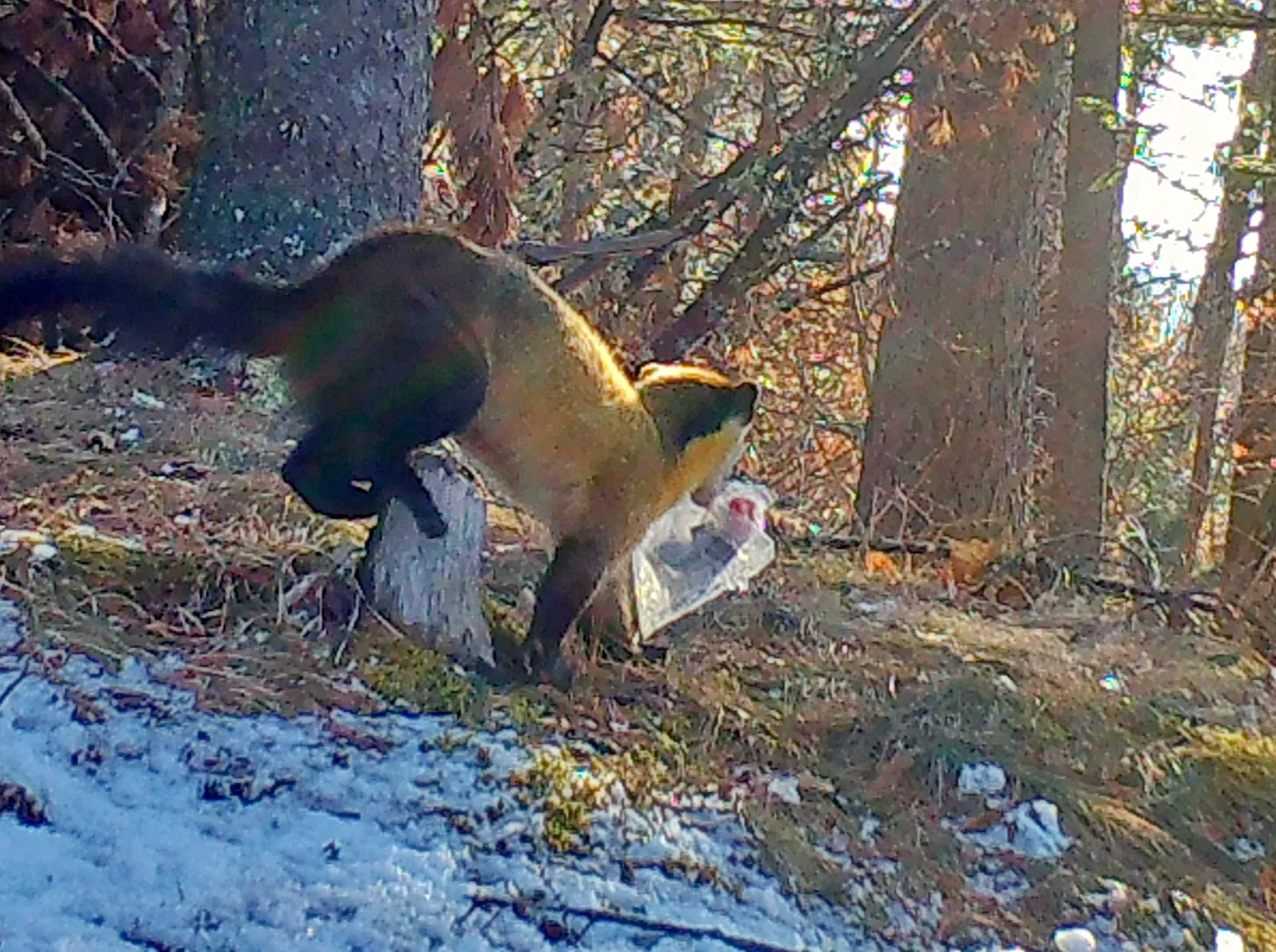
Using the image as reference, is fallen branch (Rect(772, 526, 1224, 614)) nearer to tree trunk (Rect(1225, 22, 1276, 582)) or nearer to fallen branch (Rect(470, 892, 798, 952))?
tree trunk (Rect(1225, 22, 1276, 582))

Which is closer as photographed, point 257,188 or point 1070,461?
point 257,188

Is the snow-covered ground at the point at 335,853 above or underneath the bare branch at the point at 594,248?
underneath

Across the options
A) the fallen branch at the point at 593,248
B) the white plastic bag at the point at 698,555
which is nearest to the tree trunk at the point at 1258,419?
the fallen branch at the point at 593,248

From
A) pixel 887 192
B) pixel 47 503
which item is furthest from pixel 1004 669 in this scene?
pixel 887 192

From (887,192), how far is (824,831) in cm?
587

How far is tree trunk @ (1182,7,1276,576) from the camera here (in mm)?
11922

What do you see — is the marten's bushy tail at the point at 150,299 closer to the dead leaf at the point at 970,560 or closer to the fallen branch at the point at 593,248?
the fallen branch at the point at 593,248

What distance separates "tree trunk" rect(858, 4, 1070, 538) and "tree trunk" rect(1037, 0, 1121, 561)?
1644mm

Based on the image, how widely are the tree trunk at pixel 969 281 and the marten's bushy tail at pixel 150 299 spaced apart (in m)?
3.58

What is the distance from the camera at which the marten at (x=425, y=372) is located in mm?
3438

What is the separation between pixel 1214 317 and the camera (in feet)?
44.1

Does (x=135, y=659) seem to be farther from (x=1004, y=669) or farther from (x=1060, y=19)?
(x=1060, y=19)

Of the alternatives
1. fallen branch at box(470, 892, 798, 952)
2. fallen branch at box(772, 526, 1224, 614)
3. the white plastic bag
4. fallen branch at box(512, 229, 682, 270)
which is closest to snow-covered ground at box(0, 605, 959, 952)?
fallen branch at box(470, 892, 798, 952)

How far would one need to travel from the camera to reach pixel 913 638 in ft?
14.5
